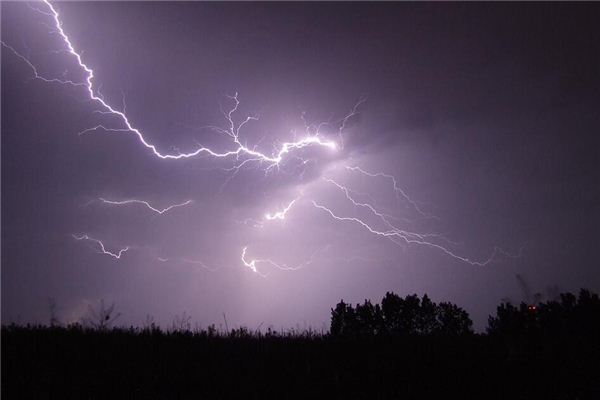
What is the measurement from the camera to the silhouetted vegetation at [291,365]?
10.3 ft

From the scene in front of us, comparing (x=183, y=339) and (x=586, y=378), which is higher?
(x=183, y=339)

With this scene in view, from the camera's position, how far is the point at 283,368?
11.9 feet

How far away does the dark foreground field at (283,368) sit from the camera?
3.13 meters

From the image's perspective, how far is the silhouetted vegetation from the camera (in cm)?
315

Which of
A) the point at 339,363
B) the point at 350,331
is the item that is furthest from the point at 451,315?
the point at 339,363

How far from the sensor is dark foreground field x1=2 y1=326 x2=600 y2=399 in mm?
3135

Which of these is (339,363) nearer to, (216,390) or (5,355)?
(216,390)

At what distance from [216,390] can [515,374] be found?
9.48ft

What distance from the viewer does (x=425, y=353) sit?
4.12 meters

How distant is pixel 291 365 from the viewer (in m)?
3.67

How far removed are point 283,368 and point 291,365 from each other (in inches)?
3.7

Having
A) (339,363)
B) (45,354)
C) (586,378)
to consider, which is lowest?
(586,378)

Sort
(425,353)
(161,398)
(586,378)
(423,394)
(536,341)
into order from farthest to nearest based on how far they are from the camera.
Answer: (536,341) → (425,353) → (586,378) → (423,394) → (161,398)

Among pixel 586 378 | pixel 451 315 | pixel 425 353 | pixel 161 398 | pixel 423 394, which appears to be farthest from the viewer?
pixel 451 315
